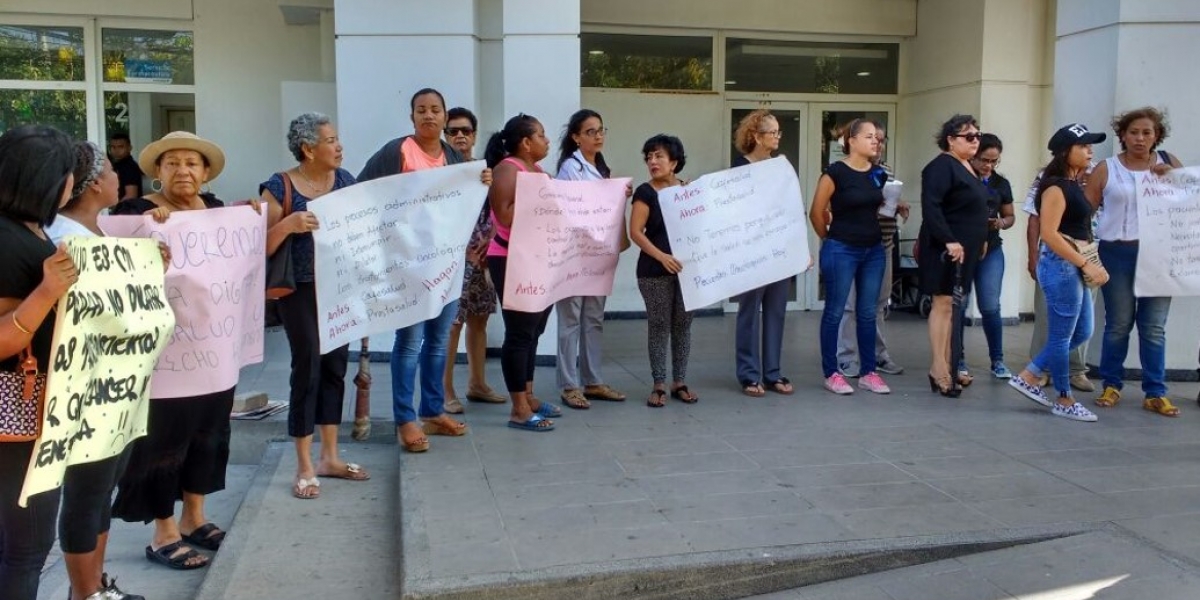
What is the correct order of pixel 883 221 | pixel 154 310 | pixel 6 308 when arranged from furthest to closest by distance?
1. pixel 883 221
2. pixel 154 310
3. pixel 6 308

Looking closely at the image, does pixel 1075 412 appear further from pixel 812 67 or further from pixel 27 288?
pixel 812 67

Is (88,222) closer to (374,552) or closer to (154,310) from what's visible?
(154,310)

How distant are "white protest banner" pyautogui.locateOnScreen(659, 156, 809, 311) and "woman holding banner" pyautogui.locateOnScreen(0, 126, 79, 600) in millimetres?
3918

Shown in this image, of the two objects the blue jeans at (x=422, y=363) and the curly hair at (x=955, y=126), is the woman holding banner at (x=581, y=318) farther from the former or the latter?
Result: the curly hair at (x=955, y=126)

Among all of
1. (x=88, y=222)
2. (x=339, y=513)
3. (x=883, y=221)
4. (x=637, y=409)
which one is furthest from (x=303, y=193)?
(x=883, y=221)

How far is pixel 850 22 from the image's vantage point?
10.8 metres

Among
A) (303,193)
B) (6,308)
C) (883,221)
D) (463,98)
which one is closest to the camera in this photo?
(6,308)

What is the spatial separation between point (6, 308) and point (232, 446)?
3228 mm

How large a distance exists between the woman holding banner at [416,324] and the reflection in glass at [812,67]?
6171 millimetres

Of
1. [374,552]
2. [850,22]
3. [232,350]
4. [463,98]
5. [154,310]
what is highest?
[850,22]

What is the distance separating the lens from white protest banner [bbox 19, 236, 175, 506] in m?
2.88

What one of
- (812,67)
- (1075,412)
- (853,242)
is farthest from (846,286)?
(812,67)

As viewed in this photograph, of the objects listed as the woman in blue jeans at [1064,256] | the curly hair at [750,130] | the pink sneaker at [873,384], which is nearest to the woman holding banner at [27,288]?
the curly hair at [750,130]

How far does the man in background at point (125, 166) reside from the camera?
9711mm
